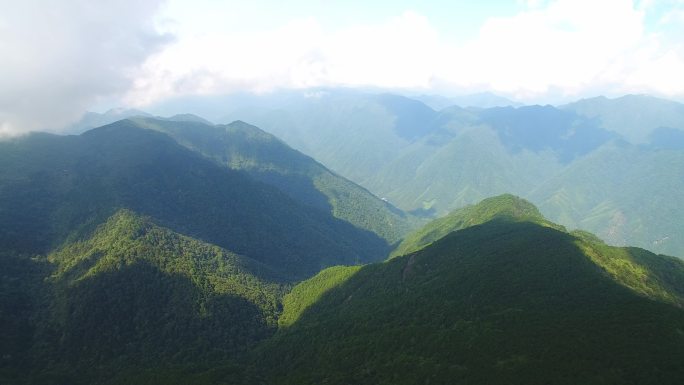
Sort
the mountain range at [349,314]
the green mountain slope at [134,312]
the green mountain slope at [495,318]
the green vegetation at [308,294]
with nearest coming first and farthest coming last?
the green mountain slope at [495,318] < the mountain range at [349,314] < the green mountain slope at [134,312] < the green vegetation at [308,294]

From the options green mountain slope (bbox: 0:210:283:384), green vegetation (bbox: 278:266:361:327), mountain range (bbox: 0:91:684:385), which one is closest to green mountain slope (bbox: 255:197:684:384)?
A: mountain range (bbox: 0:91:684:385)

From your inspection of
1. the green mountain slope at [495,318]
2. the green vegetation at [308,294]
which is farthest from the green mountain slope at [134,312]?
the green mountain slope at [495,318]

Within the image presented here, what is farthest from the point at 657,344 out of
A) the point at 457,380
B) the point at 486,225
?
Answer: the point at 486,225

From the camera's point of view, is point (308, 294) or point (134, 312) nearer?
point (134, 312)

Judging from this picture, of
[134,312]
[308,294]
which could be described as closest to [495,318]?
[308,294]

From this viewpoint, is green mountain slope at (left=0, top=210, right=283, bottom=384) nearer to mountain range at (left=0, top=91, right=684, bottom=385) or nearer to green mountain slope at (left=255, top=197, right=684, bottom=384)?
mountain range at (left=0, top=91, right=684, bottom=385)

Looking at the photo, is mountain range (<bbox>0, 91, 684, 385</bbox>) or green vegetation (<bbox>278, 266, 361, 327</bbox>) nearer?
mountain range (<bbox>0, 91, 684, 385</bbox>)

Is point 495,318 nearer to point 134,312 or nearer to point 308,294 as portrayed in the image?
point 308,294

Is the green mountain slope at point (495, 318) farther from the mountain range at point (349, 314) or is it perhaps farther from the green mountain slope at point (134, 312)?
the green mountain slope at point (134, 312)
